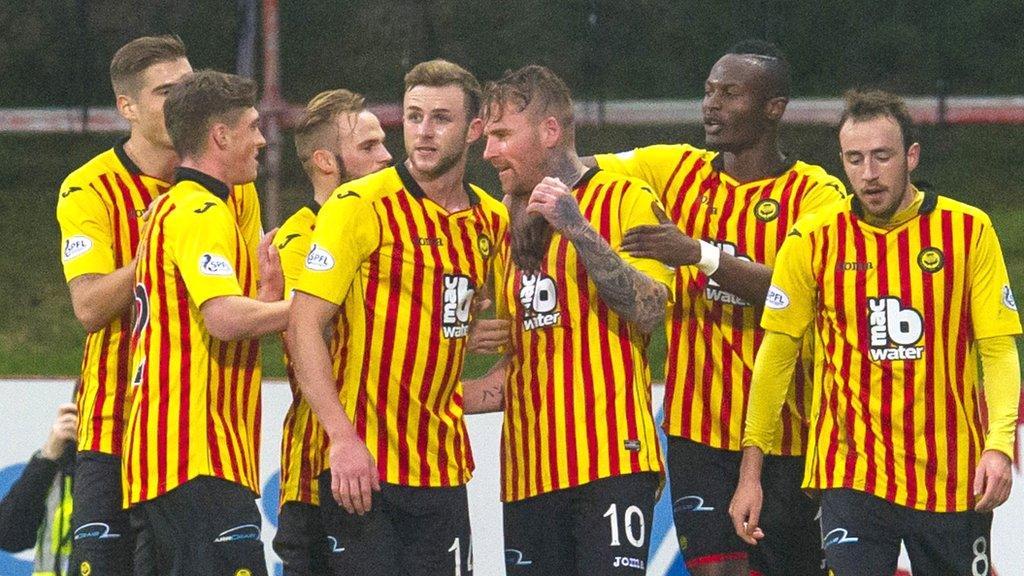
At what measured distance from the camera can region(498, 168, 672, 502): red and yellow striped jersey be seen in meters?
5.06

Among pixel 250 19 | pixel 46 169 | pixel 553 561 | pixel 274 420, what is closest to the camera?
pixel 553 561

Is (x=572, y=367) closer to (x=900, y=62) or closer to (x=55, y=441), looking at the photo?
(x=55, y=441)

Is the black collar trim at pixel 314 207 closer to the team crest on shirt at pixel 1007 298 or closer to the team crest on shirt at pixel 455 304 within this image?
the team crest on shirt at pixel 455 304

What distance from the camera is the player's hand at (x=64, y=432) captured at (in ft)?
17.6

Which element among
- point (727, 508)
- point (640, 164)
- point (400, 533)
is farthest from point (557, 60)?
point (400, 533)

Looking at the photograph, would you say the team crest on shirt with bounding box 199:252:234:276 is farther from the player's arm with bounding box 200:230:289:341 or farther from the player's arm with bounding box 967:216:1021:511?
the player's arm with bounding box 967:216:1021:511

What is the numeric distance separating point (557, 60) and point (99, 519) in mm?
5241

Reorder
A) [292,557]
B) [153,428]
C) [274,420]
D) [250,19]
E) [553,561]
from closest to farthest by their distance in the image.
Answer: [153,428]
[553,561]
[292,557]
[274,420]
[250,19]

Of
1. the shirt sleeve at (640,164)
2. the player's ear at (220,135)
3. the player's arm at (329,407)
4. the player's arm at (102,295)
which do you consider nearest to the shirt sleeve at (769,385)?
the shirt sleeve at (640,164)

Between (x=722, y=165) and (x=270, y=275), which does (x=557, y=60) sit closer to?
(x=722, y=165)

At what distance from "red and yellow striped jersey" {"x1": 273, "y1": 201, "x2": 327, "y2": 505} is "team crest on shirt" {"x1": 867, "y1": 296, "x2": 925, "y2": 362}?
5.26 feet

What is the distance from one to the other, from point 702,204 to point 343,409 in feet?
4.84

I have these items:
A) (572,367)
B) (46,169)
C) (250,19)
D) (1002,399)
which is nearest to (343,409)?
(572,367)

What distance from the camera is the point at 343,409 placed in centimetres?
484
